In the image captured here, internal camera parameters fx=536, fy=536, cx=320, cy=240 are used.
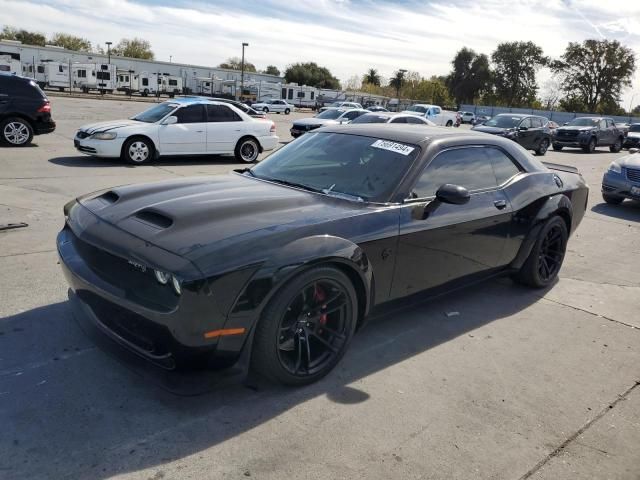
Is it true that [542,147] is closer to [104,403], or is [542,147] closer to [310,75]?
[104,403]

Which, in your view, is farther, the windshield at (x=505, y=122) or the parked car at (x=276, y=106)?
the parked car at (x=276, y=106)

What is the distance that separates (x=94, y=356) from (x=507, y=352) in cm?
290

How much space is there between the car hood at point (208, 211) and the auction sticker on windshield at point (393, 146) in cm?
70

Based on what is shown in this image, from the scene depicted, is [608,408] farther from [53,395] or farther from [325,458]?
[53,395]

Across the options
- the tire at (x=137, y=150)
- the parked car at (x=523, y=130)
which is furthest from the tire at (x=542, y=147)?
the tire at (x=137, y=150)

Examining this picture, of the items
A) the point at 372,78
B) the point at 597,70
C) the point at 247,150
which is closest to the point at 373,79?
the point at 372,78

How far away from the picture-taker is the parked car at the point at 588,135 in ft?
83.5

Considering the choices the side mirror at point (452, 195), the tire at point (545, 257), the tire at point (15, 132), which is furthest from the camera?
the tire at point (15, 132)

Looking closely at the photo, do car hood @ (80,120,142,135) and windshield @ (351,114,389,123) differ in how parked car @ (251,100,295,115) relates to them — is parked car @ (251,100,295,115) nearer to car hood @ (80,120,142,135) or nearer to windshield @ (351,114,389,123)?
windshield @ (351,114,389,123)

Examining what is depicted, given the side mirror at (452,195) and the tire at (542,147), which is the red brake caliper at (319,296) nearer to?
the side mirror at (452,195)

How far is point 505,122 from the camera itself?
71.7 ft

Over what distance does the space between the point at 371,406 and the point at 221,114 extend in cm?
1113

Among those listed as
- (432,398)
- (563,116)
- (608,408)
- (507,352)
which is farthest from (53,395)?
(563,116)

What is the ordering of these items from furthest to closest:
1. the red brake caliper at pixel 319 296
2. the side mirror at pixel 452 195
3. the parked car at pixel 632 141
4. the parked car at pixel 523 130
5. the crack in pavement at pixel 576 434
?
the parked car at pixel 632 141 → the parked car at pixel 523 130 → the side mirror at pixel 452 195 → the red brake caliper at pixel 319 296 → the crack in pavement at pixel 576 434
